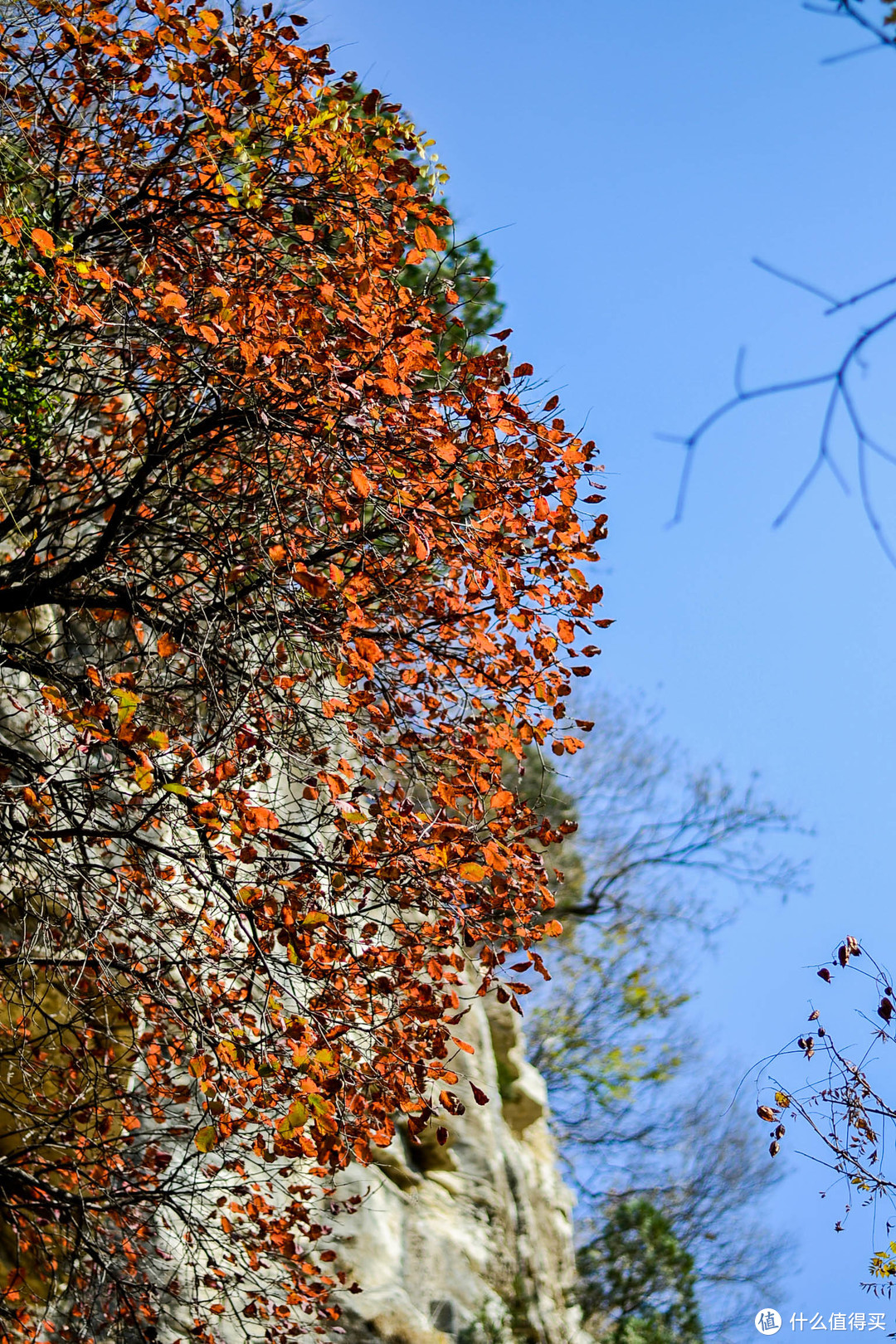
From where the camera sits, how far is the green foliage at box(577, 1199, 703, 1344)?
14.8 m

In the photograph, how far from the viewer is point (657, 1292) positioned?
1525 centimetres

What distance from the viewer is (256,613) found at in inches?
241

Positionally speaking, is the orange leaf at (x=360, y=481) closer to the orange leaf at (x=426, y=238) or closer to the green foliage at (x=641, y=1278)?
the orange leaf at (x=426, y=238)

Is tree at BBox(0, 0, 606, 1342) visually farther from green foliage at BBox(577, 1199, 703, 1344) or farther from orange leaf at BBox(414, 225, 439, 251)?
green foliage at BBox(577, 1199, 703, 1344)

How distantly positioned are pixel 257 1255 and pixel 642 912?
47.1 feet

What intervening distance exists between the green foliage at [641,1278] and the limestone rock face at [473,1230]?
2.37 meters

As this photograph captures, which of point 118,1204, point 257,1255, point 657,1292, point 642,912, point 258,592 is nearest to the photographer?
point 258,592

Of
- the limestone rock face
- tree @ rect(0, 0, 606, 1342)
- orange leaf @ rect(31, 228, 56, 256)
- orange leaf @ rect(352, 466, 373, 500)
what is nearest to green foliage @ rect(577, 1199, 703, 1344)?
the limestone rock face

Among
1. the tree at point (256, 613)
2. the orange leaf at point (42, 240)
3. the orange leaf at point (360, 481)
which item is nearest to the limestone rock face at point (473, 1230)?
the tree at point (256, 613)

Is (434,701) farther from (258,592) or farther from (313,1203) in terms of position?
(313,1203)

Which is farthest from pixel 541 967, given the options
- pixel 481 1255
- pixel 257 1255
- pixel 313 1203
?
pixel 481 1255

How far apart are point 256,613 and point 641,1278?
44.7 feet

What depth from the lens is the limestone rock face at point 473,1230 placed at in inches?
368

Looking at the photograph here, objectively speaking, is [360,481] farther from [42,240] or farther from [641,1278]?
[641,1278]
